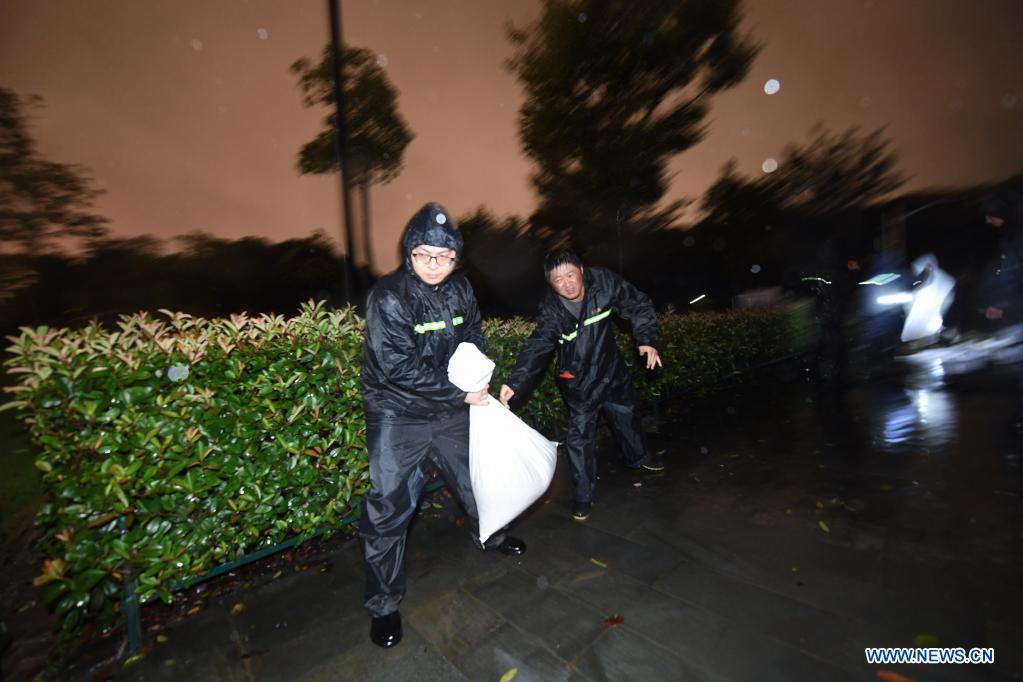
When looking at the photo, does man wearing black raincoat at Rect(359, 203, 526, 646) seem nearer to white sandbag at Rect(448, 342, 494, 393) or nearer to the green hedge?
white sandbag at Rect(448, 342, 494, 393)

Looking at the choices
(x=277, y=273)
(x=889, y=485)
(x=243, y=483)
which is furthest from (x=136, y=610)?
(x=277, y=273)

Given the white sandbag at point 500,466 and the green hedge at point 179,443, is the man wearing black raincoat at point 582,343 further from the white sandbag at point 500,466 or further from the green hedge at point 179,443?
the green hedge at point 179,443

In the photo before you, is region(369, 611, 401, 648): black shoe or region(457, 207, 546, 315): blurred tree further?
region(457, 207, 546, 315): blurred tree

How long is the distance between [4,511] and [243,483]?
3759mm

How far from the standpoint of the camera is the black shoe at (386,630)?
7.25ft

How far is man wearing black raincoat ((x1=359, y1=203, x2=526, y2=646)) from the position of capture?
7.45ft

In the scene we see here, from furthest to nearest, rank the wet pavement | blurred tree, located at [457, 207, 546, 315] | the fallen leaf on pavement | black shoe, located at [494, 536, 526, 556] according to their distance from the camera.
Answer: blurred tree, located at [457, 207, 546, 315] → black shoe, located at [494, 536, 526, 556] → the wet pavement → the fallen leaf on pavement

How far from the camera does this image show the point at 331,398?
9.53 ft

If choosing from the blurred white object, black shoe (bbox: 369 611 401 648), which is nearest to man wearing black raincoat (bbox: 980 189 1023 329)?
the blurred white object

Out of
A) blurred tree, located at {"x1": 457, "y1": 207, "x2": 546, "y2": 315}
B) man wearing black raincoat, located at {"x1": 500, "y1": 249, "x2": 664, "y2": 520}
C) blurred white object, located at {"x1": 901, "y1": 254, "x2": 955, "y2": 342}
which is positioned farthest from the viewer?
blurred tree, located at {"x1": 457, "y1": 207, "x2": 546, "y2": 315}

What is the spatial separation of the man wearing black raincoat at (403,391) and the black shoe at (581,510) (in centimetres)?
140

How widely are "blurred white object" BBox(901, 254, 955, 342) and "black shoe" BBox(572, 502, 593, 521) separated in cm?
770

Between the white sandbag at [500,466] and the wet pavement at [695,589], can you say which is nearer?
the wet pavement at [695,589]

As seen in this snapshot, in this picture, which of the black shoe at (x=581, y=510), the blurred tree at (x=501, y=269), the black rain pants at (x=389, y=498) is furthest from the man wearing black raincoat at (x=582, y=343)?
the blurred tree at (x=501, y=269)
